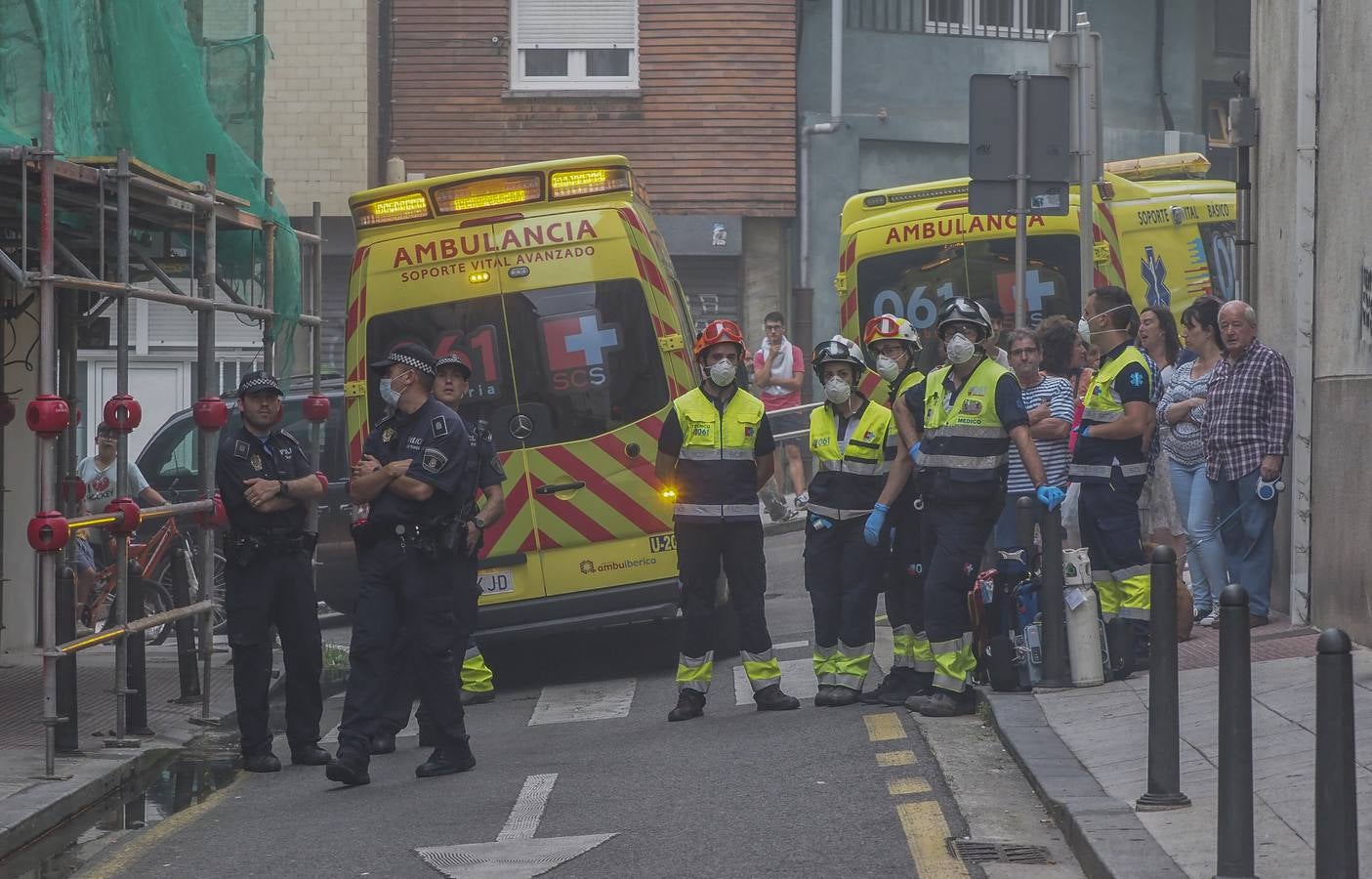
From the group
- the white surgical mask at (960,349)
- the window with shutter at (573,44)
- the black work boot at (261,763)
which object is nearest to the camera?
the black work boot at (261,763)

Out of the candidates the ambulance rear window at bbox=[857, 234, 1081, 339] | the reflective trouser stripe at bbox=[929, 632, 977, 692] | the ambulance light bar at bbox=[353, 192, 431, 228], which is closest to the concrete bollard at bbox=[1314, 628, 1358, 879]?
the reflective trouser stripe at bbox=[929, 632, 977, 692]

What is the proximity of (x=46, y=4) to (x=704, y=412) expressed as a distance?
388 centimetres

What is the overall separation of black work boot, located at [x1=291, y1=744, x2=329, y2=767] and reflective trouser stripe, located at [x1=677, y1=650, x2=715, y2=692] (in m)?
1.74

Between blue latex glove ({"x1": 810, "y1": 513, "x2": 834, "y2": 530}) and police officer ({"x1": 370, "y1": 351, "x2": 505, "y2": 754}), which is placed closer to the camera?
police officer ({"x1": 370, "y1": 351, "x2": 505, "y2": 754})

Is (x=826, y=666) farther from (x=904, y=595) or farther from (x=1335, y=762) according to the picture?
(x=1335, y=762)

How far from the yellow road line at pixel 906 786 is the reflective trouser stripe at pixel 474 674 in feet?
12.6

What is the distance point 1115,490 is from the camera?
31.9 ft

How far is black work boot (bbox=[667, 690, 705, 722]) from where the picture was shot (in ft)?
31.4

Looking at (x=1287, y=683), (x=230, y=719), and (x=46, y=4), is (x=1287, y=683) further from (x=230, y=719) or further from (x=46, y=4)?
(x=46, y=4)

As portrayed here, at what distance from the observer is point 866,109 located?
2495 cm

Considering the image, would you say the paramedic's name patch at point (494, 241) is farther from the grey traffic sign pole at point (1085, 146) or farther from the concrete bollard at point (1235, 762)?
the concrete bollard at point (1235, 762)

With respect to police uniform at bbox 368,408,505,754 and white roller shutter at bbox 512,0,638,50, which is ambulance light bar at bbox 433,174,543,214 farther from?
white roller shutter at bbox 512,0,638,50

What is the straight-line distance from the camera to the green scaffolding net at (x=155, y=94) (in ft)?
32.3

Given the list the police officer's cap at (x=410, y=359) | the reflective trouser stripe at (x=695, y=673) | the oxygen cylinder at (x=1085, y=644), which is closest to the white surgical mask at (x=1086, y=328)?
the oxygen cylinder at (x=1085, y=644)
